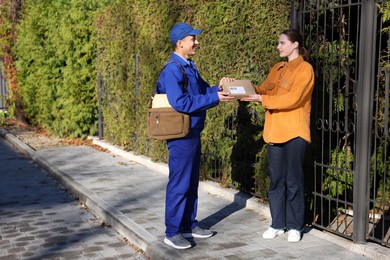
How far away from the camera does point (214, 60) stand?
7.91 metres

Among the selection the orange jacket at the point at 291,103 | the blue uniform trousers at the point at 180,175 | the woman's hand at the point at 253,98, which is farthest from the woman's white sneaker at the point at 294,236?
the woman's hand at the point at 253,98

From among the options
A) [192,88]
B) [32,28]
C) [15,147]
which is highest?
[32,28]

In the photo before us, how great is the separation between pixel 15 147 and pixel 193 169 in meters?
9.13

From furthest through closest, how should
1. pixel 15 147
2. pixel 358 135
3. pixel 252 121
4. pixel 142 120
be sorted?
1. pixel 15 147
2. pixel 142 120
3. pixel 252 121
4. pixel 358 135

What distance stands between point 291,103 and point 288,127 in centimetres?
26

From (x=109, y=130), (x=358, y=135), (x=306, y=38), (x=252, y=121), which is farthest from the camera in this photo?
(x=109, y=130)

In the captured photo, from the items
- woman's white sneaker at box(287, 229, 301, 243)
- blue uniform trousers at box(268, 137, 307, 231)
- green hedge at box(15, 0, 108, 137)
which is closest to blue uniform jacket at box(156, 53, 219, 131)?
blue uniform trousers at box(268, 137, 307, 231)

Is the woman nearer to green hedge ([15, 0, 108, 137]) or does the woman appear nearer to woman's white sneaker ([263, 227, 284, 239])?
woman's white sneaker ([263, 227, 284, 239])

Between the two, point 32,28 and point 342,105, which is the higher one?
point 32,28

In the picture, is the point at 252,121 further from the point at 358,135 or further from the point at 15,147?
the point at 15,147

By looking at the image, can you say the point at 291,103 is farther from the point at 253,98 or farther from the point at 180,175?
the point at 180,175

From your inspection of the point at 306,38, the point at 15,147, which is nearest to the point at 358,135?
the point at 306,38

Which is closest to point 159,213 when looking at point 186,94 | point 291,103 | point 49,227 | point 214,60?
point 49,227

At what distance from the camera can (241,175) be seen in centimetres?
759
